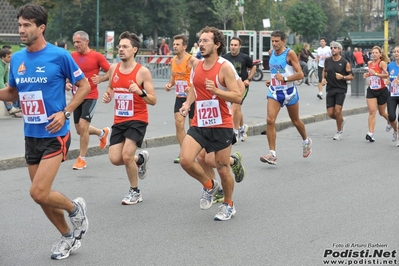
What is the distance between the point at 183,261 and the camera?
20.4ft

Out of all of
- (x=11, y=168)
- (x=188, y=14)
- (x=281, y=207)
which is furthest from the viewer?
(x=188, y=14)

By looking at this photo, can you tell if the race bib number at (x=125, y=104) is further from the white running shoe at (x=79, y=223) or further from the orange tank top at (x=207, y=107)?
the white running shoe at (x=79, y=223)

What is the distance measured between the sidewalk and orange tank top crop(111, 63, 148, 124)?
3084 millimetres

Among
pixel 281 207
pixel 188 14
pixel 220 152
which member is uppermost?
pixel 188 14

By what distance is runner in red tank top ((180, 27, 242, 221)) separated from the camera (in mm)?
7809

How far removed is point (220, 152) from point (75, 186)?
2.64 metres

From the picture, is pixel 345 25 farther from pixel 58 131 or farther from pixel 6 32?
pixel 58 131

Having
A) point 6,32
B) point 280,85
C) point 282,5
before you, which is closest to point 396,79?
point 280,85

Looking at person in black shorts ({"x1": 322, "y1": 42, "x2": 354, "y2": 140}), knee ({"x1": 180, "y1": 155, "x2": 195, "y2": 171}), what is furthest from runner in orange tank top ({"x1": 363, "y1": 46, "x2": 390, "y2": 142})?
knee ({"x1": 180, "y1": 155, "x2": 195, "y2": 171})

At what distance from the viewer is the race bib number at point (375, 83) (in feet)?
49.0

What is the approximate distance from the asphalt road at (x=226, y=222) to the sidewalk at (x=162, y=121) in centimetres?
43

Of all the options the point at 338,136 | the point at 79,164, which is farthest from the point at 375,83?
the point at 79,164

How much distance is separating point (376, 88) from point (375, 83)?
0.12 metres

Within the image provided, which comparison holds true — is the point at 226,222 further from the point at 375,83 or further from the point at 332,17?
the point at 332,17
